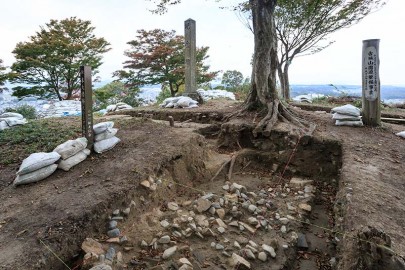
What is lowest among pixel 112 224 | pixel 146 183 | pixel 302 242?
pixel 302 242

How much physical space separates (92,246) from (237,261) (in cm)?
154

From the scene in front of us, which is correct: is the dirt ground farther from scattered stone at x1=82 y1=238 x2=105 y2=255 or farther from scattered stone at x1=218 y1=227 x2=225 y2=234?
scattered stone at x1=218 y1=227 x2=225 y2=234

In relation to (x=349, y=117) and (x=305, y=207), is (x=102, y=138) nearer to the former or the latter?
(x=305, y=207)

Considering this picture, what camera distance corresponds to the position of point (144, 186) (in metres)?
3.73

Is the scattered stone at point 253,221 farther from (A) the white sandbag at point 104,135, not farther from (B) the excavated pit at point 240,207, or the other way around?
(A) the white sandbag at point 104,135

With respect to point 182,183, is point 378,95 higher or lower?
higher

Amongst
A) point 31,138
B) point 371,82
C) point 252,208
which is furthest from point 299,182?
point 31,138

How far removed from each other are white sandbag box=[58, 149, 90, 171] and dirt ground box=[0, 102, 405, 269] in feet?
0.25

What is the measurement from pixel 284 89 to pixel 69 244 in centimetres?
1147

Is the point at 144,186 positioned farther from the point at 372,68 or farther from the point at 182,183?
the point at 372,68

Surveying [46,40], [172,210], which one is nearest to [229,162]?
[172,210]

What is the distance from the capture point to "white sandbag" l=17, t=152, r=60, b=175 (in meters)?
3.57

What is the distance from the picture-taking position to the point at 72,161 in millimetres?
4023

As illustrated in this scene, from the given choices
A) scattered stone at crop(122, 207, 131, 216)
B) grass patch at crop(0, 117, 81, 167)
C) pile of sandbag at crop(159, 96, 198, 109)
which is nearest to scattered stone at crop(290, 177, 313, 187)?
scattered stone at crop(122, 207, 131, 216)
